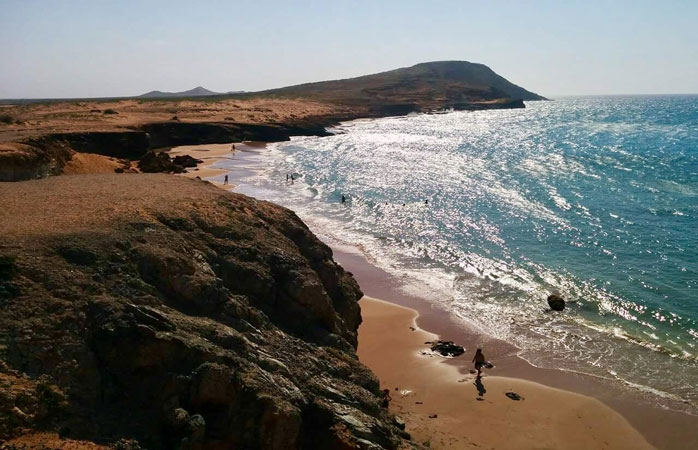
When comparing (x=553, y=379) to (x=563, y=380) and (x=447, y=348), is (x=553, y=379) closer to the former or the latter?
(x=563, y=380)

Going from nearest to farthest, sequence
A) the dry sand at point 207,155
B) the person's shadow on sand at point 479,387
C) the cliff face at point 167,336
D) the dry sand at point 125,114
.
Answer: the cliff face at point 167,336
the person's shadow on sand at point 479,387
the dry sand at point 125,114
the dry sand at point 207,155

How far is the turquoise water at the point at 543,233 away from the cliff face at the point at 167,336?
30.8 feet

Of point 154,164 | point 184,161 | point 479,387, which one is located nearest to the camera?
point 479,387

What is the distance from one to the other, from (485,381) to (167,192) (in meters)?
11.3

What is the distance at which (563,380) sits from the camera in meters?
16.9

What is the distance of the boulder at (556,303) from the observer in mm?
22109

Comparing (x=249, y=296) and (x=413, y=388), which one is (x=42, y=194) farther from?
(x=413, y=388)

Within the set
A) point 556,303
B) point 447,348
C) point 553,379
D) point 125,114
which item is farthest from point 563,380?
point 125,114

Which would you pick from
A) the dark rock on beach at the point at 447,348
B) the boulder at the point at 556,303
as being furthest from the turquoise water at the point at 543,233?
the dark rock on beach at the point at 447,348

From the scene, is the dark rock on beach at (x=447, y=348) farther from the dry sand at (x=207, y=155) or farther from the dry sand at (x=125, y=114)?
the dry sand at (x=207, y=155)

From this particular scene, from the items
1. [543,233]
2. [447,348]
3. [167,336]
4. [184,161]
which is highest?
[167,336]

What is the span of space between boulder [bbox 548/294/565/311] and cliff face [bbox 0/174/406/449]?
10973 mm

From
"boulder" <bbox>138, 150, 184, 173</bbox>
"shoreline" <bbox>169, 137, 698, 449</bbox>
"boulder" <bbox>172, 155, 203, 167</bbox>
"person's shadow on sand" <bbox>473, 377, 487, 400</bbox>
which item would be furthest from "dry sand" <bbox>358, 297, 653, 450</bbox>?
"boulder" <bbox>172, 155, 203, 167</bbox>

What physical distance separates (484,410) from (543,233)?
20299 millimetres
